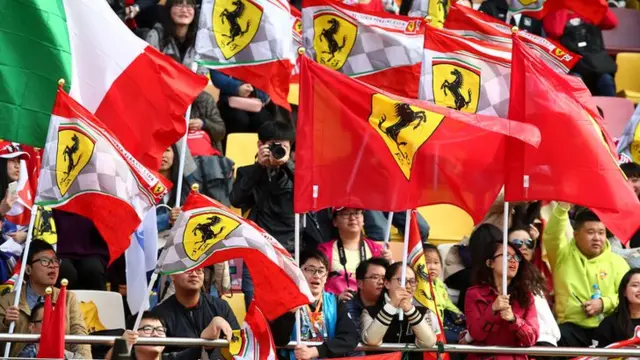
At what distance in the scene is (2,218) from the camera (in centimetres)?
1280

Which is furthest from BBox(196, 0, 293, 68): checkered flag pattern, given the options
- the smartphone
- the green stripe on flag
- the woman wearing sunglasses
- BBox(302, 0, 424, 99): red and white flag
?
the woman wearing sunglasses

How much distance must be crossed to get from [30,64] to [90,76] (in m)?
0.47

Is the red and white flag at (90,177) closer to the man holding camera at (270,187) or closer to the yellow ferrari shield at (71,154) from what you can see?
the yellow ferrari shield at (71,154)

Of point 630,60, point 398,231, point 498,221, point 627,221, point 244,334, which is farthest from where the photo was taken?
point 630,60

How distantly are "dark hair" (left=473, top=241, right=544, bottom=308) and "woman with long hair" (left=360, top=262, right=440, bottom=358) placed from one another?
50cm

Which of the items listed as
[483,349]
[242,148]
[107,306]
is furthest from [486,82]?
[242,148]

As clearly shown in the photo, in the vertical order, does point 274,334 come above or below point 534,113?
below

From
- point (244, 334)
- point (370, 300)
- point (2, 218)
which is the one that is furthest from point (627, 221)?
point (2, 218)

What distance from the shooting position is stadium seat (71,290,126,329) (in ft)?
39.9

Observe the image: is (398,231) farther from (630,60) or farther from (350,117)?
(630,60)

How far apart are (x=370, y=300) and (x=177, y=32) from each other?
161 inches

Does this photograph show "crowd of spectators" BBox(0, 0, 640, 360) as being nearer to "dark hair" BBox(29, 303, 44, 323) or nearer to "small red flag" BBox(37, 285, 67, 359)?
"dark hair" BBox(29, 303, 44, 323)

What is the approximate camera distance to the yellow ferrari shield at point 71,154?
10.8 meters

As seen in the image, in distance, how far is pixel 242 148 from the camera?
15.0 metres
